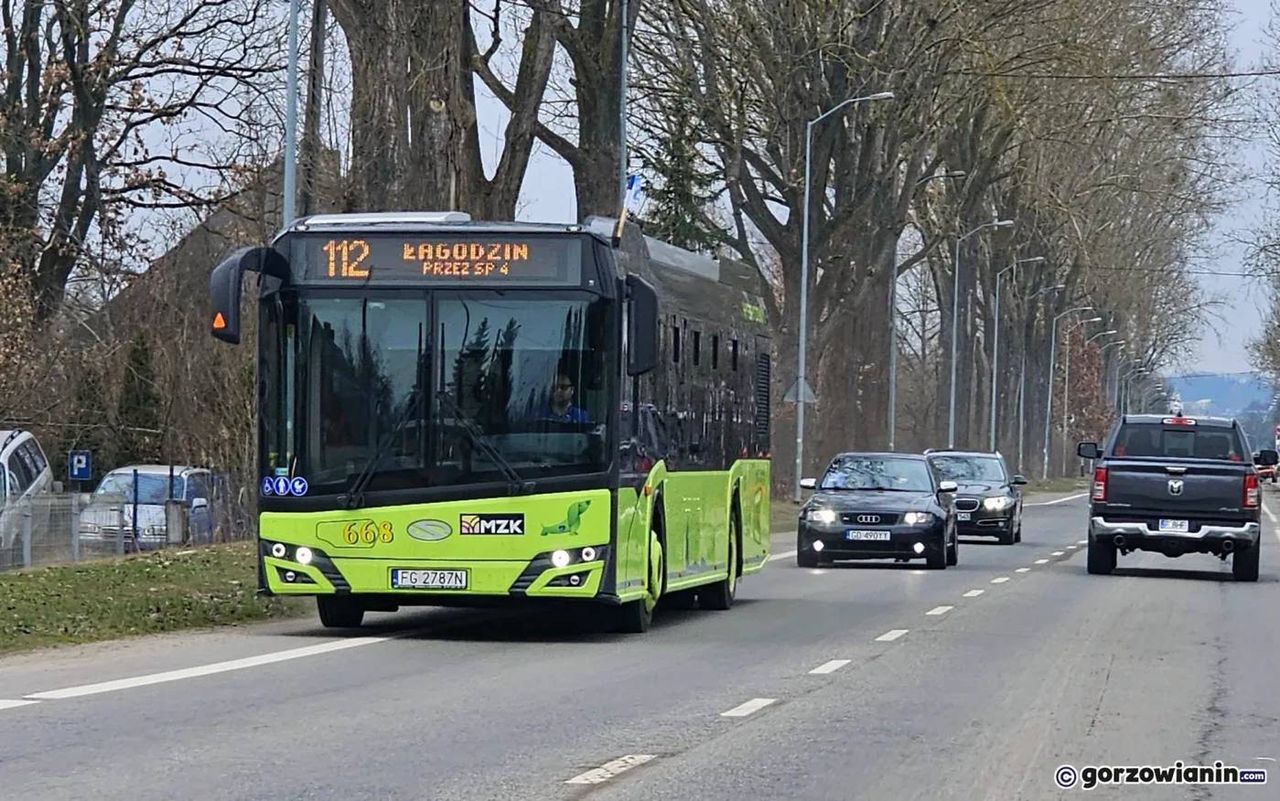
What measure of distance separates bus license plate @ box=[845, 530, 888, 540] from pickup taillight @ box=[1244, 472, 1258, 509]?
14.6 feet

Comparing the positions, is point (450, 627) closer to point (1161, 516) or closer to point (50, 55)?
point (1161, 516)

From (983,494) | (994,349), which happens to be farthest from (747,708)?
(994,349)

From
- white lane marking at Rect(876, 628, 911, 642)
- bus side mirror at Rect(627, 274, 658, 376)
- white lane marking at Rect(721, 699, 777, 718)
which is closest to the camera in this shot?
white lane marking at Rect(721, 699, 777, 718)

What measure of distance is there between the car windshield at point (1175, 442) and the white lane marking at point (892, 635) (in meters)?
11.5

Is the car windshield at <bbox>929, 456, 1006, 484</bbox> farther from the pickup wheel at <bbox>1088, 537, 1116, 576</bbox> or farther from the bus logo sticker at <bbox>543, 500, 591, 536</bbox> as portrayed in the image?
the bus logo sticker at <bbox>543, 500, 591, 536</bbox>

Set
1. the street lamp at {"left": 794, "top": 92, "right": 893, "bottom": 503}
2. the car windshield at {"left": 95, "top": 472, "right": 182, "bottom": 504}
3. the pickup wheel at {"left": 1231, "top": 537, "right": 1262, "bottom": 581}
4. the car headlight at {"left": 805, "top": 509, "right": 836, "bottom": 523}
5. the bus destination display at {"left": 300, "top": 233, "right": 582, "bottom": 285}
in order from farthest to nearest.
Result: the street lamp at {"left": 794, "top": 92, "right": 893, "bottom": 503} → the car windshield at {"left": 95, "top": 472, "right": 182, "bottom": 504} → the car headlight at {"left": 805, "top": 509, "right": 836, "bottom": 523} → the pickup wheel at {"left": 1231, "top": 537, "right": 1262, "bottom": 581} → the bus destination display at {"left": 300, "top": 233, "right": 582, "bottom": 285}

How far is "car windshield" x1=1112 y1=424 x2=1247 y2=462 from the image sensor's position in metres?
29.6

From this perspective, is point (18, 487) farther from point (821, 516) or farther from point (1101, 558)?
point (1101, 558)

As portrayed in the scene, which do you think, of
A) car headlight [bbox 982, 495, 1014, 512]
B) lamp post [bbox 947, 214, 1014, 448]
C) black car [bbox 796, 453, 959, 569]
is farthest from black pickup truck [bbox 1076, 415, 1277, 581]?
lamp post [bbox 947, 214, 1014, 448]

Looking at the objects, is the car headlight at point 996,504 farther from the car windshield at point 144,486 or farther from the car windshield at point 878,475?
the car windshield at point 144,486

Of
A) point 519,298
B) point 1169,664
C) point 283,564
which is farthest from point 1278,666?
point 283,564

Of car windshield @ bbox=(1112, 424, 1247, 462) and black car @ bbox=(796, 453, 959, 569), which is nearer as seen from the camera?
car windshield @ bbox=(1112, 424, 1247, 462)

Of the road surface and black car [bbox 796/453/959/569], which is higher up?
black car [bbox 796/453/959/569]

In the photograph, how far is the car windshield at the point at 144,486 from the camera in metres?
34.9
